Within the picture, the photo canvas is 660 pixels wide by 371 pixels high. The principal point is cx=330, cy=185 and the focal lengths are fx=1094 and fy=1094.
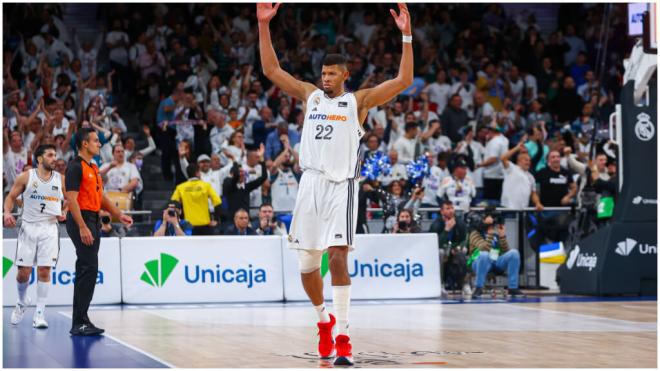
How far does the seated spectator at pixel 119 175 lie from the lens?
64.5ft

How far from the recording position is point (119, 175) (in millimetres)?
19812

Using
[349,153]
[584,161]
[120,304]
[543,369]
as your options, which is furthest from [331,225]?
[584,161]

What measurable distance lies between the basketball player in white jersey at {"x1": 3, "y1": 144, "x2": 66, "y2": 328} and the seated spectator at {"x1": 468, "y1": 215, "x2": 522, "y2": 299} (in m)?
7.57

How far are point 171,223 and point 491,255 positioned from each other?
5.35 meters

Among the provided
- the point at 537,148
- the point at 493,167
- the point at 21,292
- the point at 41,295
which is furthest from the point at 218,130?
the point at 41,295

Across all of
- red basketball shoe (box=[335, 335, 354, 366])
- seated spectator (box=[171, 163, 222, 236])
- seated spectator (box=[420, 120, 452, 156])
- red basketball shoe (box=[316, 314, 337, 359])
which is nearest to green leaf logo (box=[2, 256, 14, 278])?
seated spectator (box=[171, 163, 222, 236])

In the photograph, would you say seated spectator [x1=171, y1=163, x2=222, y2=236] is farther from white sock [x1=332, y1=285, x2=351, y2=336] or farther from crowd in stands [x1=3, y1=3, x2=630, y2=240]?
white sock [x1=332, y1=285, x2=351, y2=336]

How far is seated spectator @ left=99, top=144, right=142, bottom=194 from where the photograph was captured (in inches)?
774

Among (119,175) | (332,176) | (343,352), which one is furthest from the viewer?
(119,175)

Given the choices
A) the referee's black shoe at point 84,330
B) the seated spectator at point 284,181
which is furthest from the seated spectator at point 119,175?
the referee's black shoe at point 84,330

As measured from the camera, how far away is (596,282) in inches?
691

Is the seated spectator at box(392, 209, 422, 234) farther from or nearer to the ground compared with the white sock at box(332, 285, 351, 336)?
farther from the ground

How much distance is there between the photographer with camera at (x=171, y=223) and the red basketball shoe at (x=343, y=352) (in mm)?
10059

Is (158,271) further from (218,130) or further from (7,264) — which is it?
(218,130)
